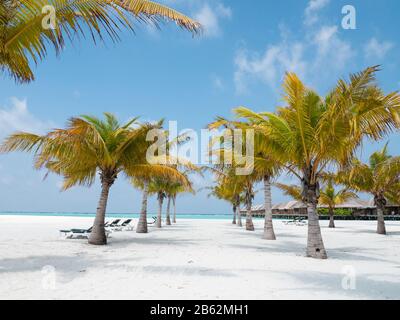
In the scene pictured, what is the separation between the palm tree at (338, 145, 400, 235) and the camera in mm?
20050

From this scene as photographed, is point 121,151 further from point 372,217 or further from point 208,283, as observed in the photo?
point 372,217

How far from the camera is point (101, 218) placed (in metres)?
12.9

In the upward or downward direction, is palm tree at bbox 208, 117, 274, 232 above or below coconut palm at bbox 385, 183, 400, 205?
above

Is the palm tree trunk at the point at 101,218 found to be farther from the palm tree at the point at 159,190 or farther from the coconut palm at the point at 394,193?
the coconut palm at the point at 394,193

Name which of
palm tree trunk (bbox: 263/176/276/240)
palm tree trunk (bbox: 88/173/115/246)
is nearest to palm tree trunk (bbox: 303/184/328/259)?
palm tree trunk (bbox: 263/176/276/240)

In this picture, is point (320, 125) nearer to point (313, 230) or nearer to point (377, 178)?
point (313, 230)

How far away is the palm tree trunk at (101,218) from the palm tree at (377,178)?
13.9 metres

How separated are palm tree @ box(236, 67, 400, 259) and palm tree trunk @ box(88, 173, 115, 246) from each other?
6.09m

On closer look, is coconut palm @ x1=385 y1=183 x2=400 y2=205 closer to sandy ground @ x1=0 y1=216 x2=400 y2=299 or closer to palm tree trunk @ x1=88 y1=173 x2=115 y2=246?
sandy ground @ x1=0 y1=216 x2=400 y2=299

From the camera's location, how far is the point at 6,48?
625 cm

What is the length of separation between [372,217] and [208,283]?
159 feet

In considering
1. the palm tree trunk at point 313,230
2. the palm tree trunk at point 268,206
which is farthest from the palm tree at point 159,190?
the palm tree trunk at point 313,230

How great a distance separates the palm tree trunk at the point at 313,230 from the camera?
981cm
